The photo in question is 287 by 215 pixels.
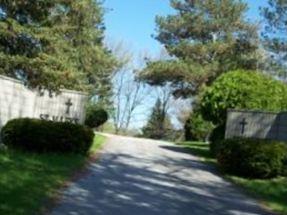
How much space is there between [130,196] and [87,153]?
6.97 meters

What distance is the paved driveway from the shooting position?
37.4ft

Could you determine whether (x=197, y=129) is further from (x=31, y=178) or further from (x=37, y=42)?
(x=31, y=178)

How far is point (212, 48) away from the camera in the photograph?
46844mm

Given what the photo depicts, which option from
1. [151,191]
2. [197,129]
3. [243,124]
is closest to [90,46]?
[197,129]

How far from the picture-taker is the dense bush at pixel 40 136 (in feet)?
59.9

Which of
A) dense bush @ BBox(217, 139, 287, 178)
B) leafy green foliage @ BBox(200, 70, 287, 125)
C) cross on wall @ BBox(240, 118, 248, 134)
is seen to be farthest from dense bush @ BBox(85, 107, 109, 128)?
dense bush @ BBox(217, 139, 287, 178)

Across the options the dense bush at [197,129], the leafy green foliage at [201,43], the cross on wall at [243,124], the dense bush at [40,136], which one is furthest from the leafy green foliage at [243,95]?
the leafy green foliage at [201,43]

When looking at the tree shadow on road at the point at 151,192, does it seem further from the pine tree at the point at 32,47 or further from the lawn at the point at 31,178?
the pine tree at the point at 32,47

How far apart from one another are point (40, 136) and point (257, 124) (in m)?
7.85

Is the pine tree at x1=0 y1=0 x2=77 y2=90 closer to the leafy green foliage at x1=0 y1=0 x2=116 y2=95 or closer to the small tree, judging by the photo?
the leafy green foliage at x1=0 y1=0 x2=116 y2=95

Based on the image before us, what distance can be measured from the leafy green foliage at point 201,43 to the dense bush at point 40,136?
26.7 m

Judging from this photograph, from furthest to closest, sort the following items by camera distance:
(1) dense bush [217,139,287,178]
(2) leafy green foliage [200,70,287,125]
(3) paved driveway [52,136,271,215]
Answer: (2) leafy green foliage [200,70,287,125] < (1) dense bush [217,139,287,178] < (3) paved driveway [52,136,271,215]

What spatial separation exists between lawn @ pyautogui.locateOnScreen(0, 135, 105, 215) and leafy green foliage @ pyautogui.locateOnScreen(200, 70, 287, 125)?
25.2 ft

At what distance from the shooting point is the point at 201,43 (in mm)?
47906
